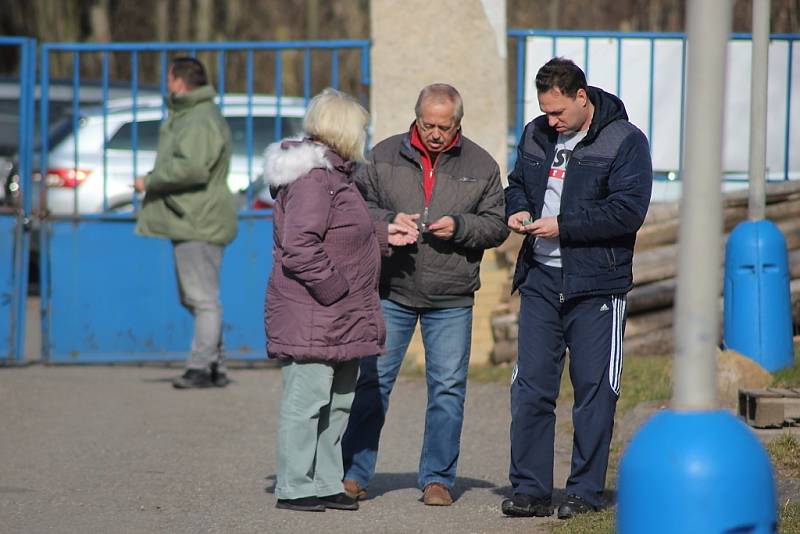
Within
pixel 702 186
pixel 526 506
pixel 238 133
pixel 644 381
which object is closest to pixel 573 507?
pixel 526 506

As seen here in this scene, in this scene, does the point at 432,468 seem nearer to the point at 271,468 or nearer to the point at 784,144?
the point at 271,468

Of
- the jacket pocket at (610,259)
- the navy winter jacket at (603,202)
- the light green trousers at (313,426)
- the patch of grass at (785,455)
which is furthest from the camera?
the patch of grass at (785,455)

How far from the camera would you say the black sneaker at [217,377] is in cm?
837

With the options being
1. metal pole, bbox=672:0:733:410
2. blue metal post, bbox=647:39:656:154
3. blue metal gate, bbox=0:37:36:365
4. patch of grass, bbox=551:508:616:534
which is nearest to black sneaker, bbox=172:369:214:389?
blue metal gate, bbox=0:37:36:365

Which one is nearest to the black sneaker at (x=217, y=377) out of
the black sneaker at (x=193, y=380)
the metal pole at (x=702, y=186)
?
the black sneaker at (x=193, y=380)

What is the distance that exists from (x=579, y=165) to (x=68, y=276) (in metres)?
4.96

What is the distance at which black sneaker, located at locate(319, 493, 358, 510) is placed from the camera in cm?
533

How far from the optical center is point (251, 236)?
9102 millimetres

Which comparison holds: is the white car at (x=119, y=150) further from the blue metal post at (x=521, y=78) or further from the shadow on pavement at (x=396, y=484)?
the shadow on pavement at (x=396, y=484)

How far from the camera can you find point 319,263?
16.3 feet

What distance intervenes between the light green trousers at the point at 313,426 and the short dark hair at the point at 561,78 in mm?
1310

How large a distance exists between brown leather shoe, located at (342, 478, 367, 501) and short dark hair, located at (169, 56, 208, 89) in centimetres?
335

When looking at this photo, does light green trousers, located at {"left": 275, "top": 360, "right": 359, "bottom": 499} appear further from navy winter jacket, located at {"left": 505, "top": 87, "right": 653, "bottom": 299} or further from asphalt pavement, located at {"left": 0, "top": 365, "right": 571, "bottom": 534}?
navy winter jacket, located at {"left": 505, "top": 87, "right": 653, "bottom": 299}

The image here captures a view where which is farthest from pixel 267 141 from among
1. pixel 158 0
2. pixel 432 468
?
pixel 158 0
